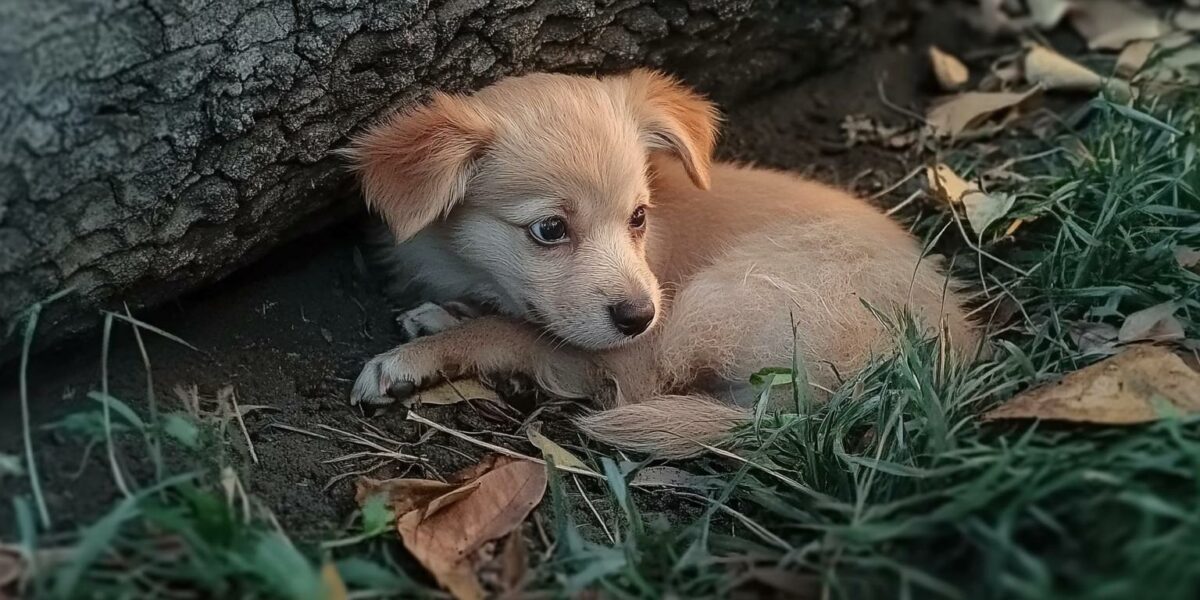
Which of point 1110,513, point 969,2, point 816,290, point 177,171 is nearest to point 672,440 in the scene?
point 816,290

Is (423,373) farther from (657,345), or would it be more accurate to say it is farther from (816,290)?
(816,290)

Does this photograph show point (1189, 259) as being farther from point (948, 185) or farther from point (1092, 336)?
point (948, 185)

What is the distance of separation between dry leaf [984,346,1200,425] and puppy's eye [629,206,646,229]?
129cm

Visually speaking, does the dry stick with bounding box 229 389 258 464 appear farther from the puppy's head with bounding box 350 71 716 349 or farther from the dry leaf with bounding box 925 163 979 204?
the dry leaf with bounding box 925 163 979 204

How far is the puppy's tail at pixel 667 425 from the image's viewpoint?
292 cm

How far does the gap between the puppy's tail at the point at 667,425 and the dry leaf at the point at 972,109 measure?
185 cm

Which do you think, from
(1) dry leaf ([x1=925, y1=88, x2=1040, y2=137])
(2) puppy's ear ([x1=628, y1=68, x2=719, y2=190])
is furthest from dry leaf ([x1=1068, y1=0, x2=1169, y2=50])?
(2) puppy's ear ([x1=628, y1=68, x2=719, y2=190])

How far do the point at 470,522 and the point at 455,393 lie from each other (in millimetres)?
669

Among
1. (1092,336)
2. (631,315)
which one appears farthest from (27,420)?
(1092,336)

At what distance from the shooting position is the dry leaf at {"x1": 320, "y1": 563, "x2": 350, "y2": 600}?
2037 millimetres

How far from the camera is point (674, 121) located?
337 cm

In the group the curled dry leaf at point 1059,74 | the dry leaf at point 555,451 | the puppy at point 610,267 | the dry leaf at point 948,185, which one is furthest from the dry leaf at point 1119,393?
the curled dry leaf at point 1059,74

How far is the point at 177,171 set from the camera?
2619 mm

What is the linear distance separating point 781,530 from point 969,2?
11.0 feet
